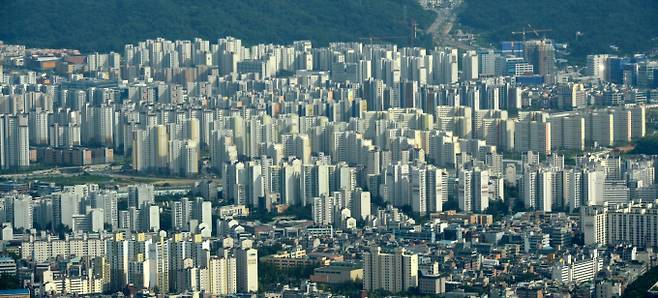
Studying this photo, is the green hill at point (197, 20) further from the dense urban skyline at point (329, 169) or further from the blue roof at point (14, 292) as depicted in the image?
the blue roof at point (14, 292)

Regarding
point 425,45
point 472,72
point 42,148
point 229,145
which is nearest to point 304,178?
point 229,145

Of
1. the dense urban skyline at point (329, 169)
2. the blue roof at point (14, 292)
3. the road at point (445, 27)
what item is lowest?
the blue roof at point (14, 292)

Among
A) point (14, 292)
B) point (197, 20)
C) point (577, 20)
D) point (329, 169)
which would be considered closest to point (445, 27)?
point (577, 20)

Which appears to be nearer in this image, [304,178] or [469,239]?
[469,239]

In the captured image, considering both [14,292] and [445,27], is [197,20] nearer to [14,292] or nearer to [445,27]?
[445,27]

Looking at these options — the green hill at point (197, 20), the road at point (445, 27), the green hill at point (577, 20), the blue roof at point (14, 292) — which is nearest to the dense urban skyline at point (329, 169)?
the blue roof at point (14, 292)

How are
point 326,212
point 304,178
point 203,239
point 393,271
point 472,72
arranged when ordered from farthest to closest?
1. point 472,72
2. point 304,178
3. point 326,212
4. point 203,239
5. point 393,271

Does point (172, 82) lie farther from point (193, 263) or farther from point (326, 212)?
point (193, 263)
